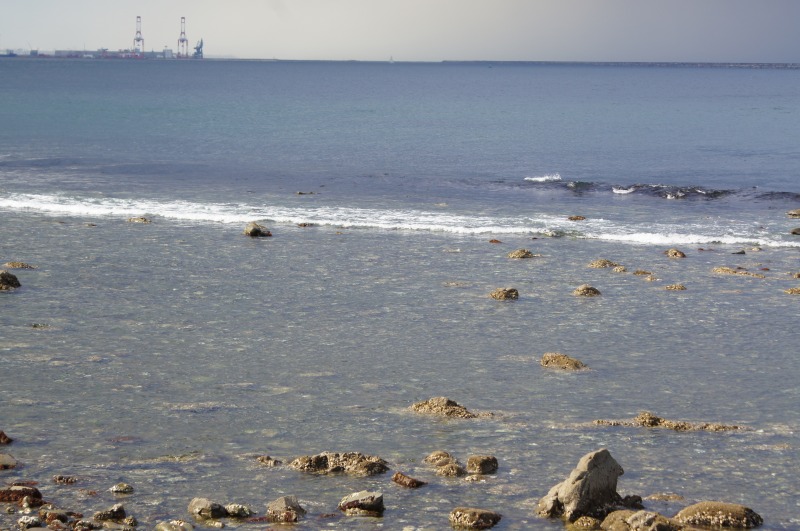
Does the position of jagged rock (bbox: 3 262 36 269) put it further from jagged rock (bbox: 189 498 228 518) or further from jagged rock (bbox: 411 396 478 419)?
jagged rock (bbox: 189 498 228 518)

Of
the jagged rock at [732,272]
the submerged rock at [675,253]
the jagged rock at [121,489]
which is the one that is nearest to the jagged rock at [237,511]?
the jagged rock at [121,489]

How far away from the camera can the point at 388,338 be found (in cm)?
1803

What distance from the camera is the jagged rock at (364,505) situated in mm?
10867

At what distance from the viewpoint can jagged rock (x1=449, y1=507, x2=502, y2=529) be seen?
10.5m

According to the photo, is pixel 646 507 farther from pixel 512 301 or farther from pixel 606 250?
pixel 606 250

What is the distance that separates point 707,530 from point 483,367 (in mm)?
6203

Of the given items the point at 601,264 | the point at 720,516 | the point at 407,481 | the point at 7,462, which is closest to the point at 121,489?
the point at 7,462

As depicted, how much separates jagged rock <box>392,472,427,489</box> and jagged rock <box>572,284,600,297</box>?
10.7m

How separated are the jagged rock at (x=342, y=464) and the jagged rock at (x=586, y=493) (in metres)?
2.04

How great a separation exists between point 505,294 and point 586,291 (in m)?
1.83

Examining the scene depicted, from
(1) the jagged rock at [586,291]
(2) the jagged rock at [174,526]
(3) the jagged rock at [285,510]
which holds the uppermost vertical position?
(1) the jagged rock at [586,291]

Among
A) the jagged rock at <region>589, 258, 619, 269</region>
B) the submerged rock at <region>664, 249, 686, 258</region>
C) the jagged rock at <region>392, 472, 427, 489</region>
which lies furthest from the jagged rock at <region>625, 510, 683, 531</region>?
the submerged rock at <region>664, 249, 686, 258</region>

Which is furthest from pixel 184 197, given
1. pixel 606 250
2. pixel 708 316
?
pixel 708 316

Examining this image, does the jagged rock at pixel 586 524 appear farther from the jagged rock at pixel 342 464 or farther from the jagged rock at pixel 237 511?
the jagged rock at pixel 237 511
